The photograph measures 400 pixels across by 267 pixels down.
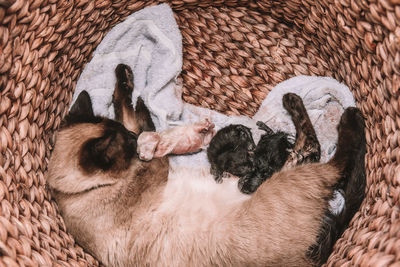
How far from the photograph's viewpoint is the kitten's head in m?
1.36

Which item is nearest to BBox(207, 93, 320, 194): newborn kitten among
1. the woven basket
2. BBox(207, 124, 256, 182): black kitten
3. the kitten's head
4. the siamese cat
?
BBox(207, 124, 256, 182): black kitten

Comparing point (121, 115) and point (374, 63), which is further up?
point (374, 63)

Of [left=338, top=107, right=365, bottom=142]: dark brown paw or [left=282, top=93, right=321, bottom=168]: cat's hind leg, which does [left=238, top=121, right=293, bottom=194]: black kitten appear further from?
[left=338, top=107, right=365, bottom=142]: dark brown paw

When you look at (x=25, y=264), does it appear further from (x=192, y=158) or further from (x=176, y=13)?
(x=176, y=13)

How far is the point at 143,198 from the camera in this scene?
1434 millimetres

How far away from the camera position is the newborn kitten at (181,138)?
5.02 feet

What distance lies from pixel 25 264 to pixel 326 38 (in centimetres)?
143

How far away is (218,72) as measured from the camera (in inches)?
71.6

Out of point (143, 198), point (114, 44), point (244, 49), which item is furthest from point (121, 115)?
point (244, 49)

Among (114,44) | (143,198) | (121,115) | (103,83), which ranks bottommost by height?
(143,198)

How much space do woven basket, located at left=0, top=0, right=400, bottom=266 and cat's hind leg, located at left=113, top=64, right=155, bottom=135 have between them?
0.19 meters

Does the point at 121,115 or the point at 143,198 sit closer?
the point at 143,198

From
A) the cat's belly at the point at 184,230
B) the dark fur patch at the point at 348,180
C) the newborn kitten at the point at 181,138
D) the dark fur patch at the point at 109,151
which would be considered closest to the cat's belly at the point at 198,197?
the cat's belly at the point at 184,230

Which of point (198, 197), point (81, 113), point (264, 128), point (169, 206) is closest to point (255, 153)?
point (264, 128)
